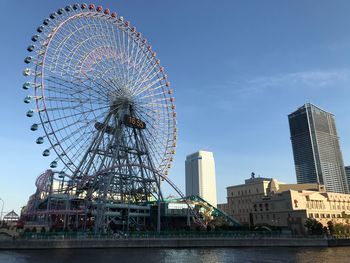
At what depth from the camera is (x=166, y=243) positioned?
192 ft

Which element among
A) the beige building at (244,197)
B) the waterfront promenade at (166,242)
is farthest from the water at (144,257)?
the beige building at (244,197)

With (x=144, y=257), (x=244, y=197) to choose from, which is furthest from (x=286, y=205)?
(x=144, y=257)

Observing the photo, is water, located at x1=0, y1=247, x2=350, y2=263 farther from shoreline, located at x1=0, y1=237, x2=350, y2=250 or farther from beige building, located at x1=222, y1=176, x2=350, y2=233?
beige building, located at x1=222, y1=176, x2=350, y2=233

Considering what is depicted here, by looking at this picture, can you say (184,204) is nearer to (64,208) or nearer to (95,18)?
(64,208)

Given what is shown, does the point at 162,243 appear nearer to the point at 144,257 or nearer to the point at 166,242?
the point at 166,242

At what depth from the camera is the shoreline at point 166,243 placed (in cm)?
5124

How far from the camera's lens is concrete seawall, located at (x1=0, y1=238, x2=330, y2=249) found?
51.2 metres

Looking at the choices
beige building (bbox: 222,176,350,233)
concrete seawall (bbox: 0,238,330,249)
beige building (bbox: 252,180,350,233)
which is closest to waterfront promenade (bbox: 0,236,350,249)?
concrete seawall (bbox: 0,238,330,249)

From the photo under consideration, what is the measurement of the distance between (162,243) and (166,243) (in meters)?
0.73

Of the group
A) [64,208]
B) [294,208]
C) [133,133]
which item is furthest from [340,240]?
[64,208]

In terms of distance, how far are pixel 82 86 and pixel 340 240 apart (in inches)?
2422

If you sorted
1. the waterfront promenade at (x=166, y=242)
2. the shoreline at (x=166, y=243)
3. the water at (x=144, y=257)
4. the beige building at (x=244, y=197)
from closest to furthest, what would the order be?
the water at (x=144, y=257) < the shoreline at (x=166, y=243) < the waterfront promenade at (x=166, y=242) < the beige building at (x=244, y=197)

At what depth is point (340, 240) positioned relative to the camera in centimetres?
7038

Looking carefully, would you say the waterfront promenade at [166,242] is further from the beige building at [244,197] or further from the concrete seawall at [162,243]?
the beige building at [244,197]
